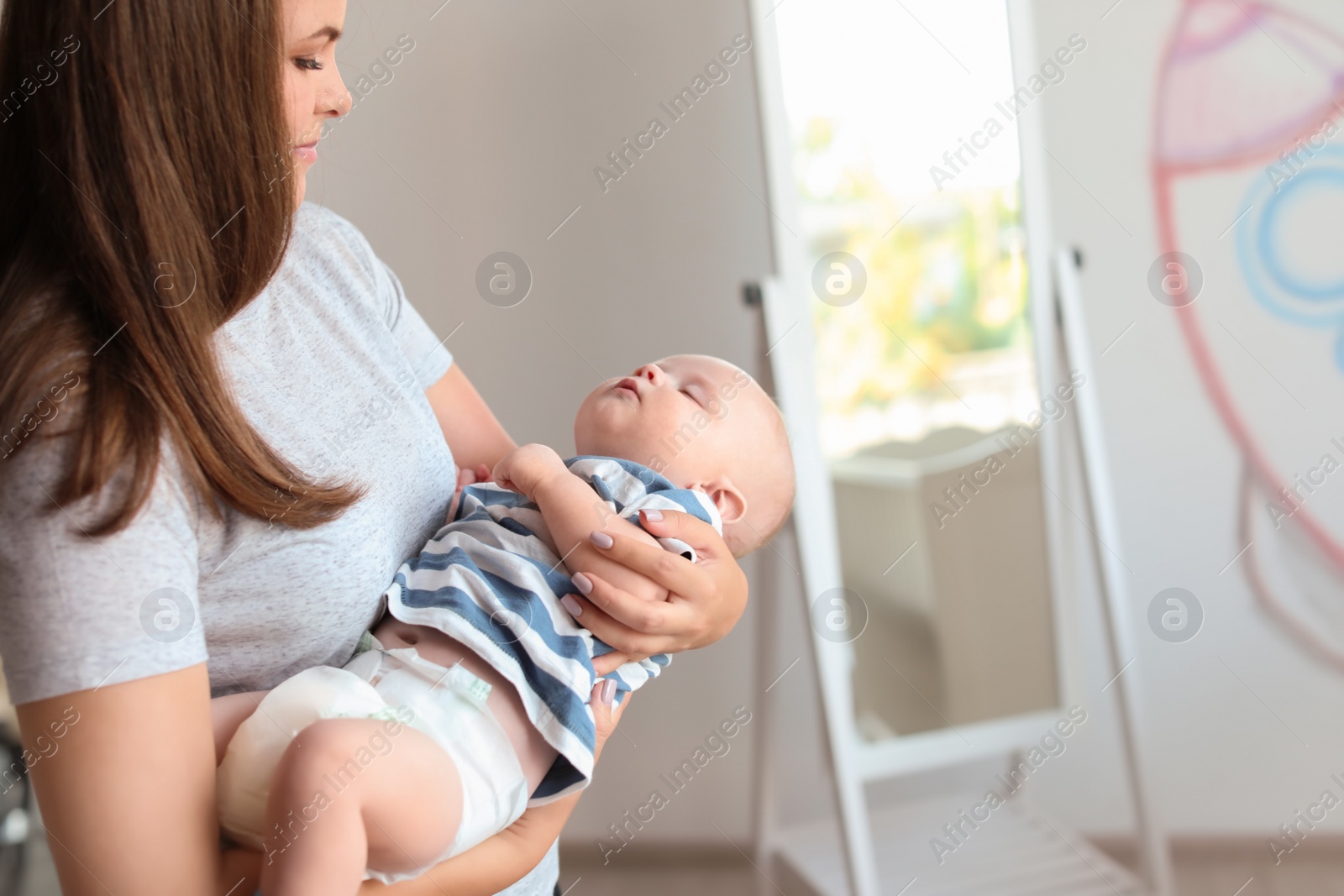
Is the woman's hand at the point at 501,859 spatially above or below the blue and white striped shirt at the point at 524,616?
below

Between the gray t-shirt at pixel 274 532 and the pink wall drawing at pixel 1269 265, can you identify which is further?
the pink wall drawing at pixel 1269 265

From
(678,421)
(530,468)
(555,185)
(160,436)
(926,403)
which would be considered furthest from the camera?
(555,185)

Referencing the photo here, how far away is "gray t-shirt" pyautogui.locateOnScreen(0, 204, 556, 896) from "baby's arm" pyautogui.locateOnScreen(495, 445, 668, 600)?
9cm

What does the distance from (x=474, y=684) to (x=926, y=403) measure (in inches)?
48.7

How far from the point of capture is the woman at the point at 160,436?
1.79ft

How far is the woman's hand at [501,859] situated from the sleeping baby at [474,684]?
11mm

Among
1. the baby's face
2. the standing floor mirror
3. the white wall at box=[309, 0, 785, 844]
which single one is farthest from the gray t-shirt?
the white wall at box=[309, 0, 785, 844]

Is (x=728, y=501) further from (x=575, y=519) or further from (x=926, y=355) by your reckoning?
(x=926, y=355)

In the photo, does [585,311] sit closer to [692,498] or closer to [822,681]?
[822,681]

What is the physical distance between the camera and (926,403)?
5.79 feet

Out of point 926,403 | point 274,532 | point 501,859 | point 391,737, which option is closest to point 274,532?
point 274,532

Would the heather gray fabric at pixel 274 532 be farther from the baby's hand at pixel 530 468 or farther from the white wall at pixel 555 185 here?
the white wall at pixel 555 185

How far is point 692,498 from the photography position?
889 millimetres

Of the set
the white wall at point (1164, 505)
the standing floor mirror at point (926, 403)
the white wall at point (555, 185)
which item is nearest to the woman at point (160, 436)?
the standing floor mirror at point (926, 403)
